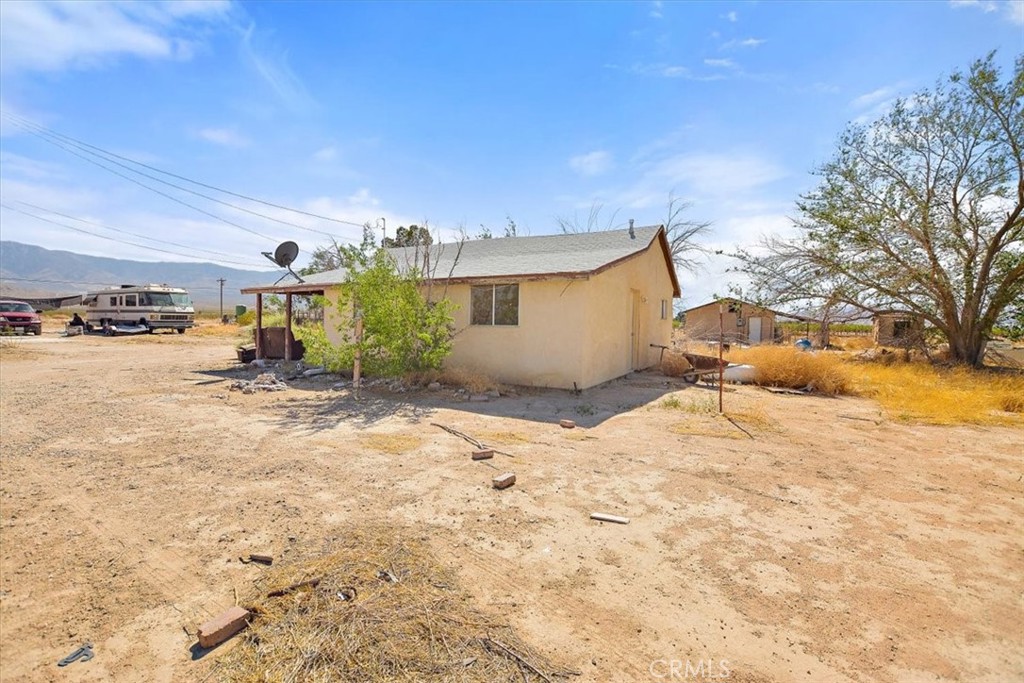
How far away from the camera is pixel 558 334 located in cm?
1060

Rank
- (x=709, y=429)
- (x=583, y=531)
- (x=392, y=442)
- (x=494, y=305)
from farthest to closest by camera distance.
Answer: (x=494, y=305) < (x=709, y=429) < (x=392, y=442) < (x=583, y=531)

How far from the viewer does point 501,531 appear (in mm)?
3928

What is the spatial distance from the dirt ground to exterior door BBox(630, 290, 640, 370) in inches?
235

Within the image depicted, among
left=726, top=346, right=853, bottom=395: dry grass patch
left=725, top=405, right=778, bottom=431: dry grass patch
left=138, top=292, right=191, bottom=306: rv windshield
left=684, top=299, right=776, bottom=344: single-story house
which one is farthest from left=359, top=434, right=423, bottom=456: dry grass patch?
left=138, top=292, right=191, bottom=306: rv windshield

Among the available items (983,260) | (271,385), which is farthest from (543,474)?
(983,260)

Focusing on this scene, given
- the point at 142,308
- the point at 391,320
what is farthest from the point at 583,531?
the point at 142,308

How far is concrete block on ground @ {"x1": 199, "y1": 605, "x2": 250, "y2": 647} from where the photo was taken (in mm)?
2621

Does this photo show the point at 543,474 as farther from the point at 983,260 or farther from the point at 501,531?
the point at 983,260

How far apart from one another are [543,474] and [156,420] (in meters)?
6.49

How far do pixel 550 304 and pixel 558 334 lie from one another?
71 cm

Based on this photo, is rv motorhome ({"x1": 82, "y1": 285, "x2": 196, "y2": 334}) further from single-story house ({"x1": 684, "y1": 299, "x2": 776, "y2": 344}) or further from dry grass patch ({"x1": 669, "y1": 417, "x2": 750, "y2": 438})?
single-story house ({"x1": 684, "y1": 299, "x2": 776, "y2": 344})

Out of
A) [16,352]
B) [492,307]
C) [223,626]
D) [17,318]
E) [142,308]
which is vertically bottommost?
[223,626]

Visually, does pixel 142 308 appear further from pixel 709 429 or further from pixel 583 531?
pixel 583 531

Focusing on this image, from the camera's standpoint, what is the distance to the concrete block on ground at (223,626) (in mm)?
2621
